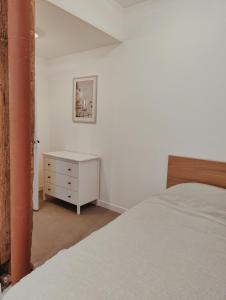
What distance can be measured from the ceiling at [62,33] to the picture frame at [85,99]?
0.44 metres

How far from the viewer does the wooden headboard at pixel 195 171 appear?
6.61ft

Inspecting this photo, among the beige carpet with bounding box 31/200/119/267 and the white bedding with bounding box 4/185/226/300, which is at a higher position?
the white bedding with bounding box 4/185/226/300

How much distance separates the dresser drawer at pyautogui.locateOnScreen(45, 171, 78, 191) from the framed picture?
2.91 feet

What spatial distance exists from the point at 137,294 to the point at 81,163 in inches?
81.4

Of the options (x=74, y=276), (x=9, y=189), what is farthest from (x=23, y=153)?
(x=74, y=276)

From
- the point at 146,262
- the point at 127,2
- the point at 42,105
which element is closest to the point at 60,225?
the point at 146,262

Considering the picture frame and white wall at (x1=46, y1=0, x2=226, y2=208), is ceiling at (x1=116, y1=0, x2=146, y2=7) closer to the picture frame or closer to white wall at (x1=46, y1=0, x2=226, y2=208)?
white wall at (x1=46, y1=0, x2=226, y2=208)

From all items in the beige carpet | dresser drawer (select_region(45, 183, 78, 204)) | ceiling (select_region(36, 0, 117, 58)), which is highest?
ceiling (select_region(36, 0, 117, 58))

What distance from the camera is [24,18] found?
48.6 inches

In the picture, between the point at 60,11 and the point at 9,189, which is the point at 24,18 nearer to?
the point at 60,11

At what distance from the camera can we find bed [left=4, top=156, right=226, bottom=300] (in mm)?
810

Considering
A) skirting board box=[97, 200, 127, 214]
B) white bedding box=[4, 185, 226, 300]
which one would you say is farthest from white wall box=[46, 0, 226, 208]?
white bedding box=[4, 185, 226, 300]

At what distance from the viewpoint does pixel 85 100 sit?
3146 mm

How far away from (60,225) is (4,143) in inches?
58.4
